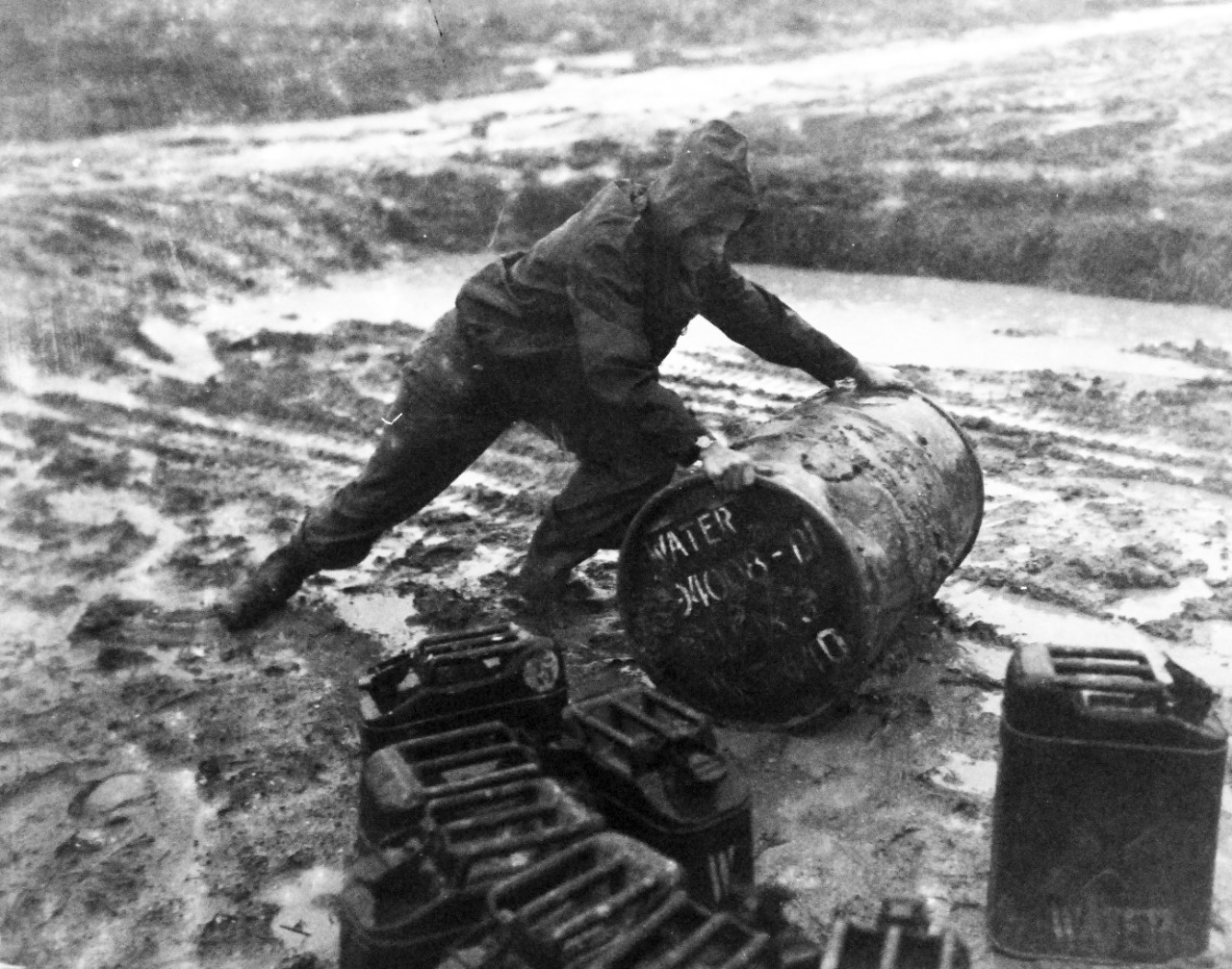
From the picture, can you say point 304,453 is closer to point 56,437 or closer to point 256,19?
point 56,437

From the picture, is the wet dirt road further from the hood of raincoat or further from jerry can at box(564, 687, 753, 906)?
the hood of raincoat

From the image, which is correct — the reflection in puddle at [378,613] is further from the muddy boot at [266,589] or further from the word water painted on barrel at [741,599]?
the word water painted on barrel at [741,599]

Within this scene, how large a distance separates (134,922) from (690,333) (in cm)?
584

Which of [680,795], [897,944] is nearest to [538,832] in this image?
[680,795]

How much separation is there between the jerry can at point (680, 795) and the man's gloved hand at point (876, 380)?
1.90m

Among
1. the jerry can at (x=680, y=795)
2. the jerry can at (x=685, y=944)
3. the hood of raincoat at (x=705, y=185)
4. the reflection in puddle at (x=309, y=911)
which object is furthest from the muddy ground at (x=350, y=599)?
the hood of raincoat at (x=705, y=185)

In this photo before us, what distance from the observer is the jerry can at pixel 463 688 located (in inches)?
134

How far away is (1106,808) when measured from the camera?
289 centimetres

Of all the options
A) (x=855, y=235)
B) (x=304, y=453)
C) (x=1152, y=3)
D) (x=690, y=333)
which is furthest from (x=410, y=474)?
(x=1152, y=3)

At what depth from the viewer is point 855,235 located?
972 cm

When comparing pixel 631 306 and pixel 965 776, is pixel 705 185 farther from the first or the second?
pixel 965 776

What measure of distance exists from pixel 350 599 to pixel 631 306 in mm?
1974

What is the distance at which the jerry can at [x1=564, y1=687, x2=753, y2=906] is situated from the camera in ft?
9.79

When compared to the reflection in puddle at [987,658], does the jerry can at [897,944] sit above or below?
above
